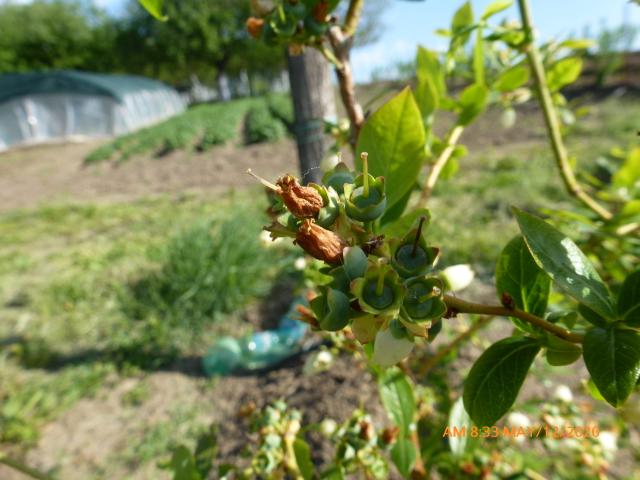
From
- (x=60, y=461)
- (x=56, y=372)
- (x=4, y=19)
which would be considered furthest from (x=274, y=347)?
(x=4, y=19)

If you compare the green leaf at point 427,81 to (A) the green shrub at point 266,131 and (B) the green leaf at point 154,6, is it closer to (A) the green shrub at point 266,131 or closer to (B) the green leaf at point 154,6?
(B) the green leaf at point 154,6

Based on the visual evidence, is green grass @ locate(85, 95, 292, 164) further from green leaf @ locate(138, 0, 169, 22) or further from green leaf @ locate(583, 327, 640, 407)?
green leaf @ locate(583, 327, 640, 407)

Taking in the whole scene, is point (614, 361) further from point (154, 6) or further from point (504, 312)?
point (154, 6)

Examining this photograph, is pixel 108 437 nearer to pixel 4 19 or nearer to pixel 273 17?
pixel 273 17

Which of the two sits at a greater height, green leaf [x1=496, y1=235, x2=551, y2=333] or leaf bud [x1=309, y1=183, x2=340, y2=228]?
leaf bud [x1=309, y1=183, x2=340, y2=228]

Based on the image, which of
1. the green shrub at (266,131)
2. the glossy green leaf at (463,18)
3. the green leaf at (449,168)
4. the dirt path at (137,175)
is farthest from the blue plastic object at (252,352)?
the green shrub at (266,131)

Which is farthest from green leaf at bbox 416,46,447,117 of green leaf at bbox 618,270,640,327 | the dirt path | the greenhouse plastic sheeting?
the greenhouse plastic sheeting

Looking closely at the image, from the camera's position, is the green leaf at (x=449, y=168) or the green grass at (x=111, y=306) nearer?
the green leaf at (x=449, y=168)
